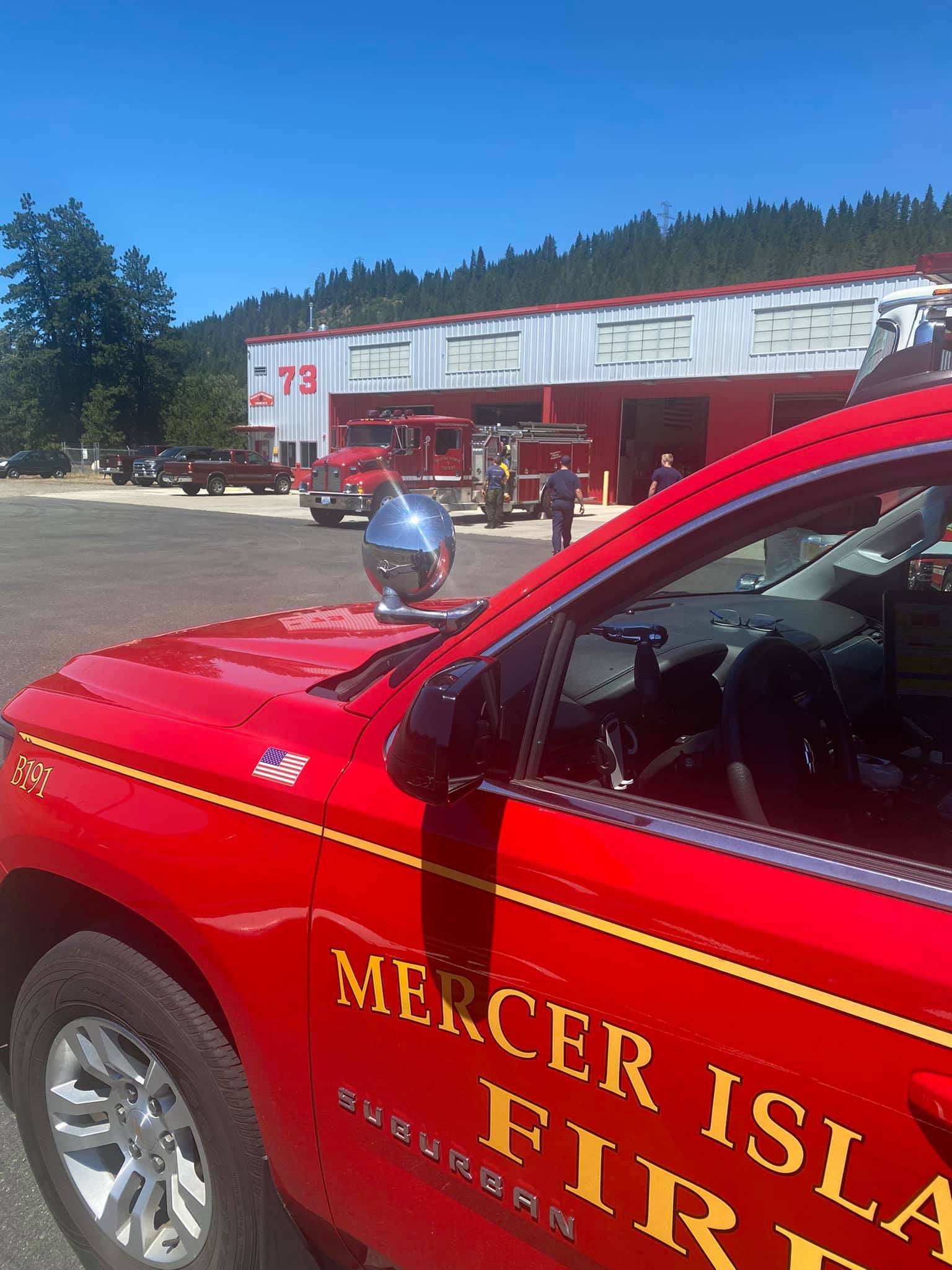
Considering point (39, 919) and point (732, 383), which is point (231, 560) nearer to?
point (39, 919)

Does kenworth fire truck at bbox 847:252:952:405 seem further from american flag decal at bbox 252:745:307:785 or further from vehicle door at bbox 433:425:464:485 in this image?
vehicle door at bbox 433:425:464:485

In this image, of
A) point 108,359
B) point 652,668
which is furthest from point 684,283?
point 652,668

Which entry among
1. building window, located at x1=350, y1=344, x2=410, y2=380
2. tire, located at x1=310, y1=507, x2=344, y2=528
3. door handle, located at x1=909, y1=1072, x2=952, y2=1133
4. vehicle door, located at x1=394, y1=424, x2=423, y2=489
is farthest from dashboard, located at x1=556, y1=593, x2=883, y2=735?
building window, located at x1=350, y1=344, x2=410, y2=380

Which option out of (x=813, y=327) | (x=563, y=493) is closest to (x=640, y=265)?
(x=813, y=327)

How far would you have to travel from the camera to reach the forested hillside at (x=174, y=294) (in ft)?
211

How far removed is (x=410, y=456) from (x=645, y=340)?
29.4 ft

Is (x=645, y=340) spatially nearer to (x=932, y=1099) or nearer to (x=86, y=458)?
(x=932, y=1099)

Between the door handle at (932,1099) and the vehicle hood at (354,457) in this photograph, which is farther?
the vehicle hood at (354,457)

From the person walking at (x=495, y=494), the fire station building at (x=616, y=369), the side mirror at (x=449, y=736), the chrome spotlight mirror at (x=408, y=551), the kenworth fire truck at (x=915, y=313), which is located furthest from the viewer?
the fire station building at (x=616, y=369)

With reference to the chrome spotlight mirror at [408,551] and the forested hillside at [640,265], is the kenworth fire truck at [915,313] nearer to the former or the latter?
the chrome spotlight mirror at [408,551]

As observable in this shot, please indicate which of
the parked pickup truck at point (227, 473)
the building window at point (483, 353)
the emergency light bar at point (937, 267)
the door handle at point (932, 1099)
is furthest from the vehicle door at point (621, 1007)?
the parked pickup truck at point (227, 473)

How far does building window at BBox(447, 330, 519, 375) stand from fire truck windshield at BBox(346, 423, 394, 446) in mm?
8862

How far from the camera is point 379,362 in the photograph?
36594 mm

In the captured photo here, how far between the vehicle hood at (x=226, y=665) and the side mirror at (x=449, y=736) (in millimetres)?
540
